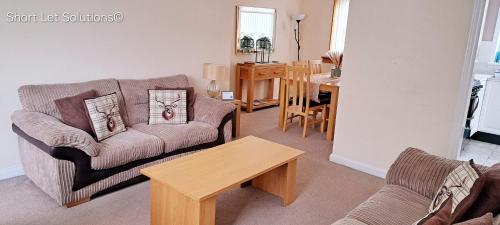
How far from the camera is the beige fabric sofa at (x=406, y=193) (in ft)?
6.21

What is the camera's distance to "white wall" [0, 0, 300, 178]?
9.71ft

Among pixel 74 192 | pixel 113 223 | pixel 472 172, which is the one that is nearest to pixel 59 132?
pixel 74 192

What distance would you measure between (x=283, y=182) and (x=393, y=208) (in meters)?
1.03

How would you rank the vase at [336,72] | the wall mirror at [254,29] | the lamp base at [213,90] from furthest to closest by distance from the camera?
1. the wall mirror at [254,29]
2. the vase at [336,72]
3. the lamp base at [213,90]

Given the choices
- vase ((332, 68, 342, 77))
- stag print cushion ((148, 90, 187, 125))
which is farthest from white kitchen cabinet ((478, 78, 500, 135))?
stag print cushion ((148, 90, 187, 125))

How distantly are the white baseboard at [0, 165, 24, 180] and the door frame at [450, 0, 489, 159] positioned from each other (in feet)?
12.7

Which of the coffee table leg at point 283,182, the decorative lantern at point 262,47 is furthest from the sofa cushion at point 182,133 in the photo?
the decorative lantern at point 262,47

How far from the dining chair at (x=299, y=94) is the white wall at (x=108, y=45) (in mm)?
931

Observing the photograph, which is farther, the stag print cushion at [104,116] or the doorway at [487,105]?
the doorway at [487,105]

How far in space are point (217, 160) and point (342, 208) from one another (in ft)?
3.65

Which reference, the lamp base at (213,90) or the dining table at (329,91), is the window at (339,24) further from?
the lamp base at (213,90)

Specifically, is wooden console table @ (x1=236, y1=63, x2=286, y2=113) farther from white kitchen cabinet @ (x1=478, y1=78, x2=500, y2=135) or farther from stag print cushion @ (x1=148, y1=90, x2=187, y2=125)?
white kitchen cabinet @ (x1=478, y1=78, x2=500, y2=135)

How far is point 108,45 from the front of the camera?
3.49 m

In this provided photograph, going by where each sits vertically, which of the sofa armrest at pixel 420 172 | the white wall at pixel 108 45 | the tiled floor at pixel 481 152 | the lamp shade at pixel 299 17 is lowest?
the tiled floor at pixel 481 152
